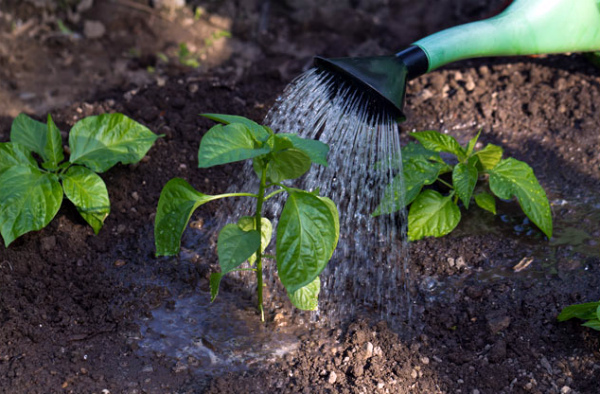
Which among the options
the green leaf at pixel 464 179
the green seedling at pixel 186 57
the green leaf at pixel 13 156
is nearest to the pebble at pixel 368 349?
the green leaf at pixel 464 179

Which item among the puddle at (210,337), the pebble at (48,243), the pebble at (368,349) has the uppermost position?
the pebble at (368,349)

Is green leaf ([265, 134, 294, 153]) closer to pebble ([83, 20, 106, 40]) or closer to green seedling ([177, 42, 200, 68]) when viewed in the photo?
green seedling ([177, 42, 200, 68])

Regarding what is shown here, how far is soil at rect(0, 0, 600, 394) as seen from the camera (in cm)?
170

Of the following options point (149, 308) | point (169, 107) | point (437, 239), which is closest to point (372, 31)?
point (169, 107)

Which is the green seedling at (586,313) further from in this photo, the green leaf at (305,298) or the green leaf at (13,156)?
the green leaf at (13,156)

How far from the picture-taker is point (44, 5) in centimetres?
291

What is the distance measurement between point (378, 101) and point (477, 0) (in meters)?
1.42

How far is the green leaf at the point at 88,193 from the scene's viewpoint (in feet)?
6.34

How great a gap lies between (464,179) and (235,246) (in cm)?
81

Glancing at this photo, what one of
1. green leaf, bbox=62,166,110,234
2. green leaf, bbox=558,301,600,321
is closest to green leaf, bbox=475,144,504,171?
green leaf, bbox=558,301,600,321

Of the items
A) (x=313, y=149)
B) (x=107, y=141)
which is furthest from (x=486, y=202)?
(x=107, y=141)

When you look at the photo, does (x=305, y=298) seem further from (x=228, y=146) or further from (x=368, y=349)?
(x=228, y=146)

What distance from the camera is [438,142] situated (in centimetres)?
202

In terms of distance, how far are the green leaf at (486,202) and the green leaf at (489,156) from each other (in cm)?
9
